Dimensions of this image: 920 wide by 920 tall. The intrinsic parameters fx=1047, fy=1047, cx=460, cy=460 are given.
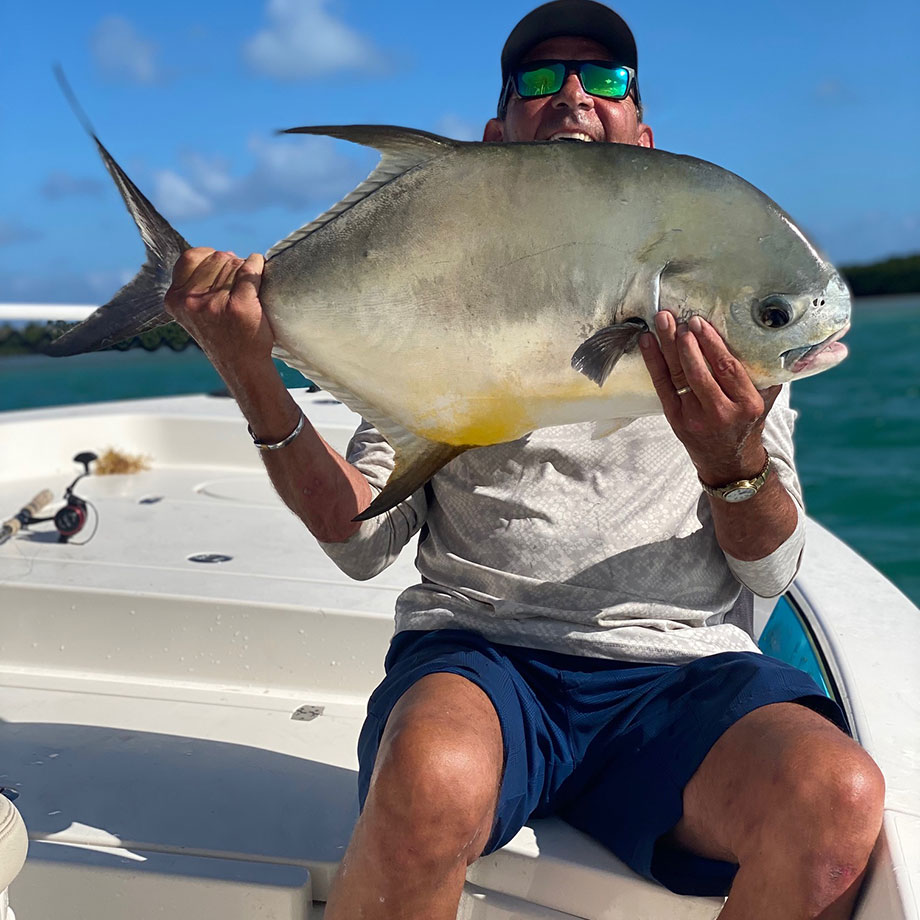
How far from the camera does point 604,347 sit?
1365mm

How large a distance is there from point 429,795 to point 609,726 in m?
0.40

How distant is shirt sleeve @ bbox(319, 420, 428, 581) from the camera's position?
1872 millimetres

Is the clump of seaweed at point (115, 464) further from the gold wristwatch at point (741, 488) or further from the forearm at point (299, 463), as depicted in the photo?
the gold wristwatch at point (741, 488)

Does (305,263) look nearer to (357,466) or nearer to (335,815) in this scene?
(357,466)

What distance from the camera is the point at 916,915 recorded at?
4.47 feet

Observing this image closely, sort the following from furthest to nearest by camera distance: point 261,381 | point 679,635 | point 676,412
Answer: point 679,635 → point 261,381 → point 676,412

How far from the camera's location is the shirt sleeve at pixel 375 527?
1.87 m

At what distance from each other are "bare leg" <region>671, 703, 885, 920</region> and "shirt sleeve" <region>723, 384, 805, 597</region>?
29 cm

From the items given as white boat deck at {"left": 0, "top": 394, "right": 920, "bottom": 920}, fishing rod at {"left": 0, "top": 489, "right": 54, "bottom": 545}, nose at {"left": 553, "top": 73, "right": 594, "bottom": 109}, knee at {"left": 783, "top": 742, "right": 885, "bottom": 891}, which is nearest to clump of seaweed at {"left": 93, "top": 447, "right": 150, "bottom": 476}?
white boat deck at {"left": 0, "top": 394, "right": 920, "bottom": 920}

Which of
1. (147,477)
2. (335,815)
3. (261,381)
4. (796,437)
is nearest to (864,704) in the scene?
(335,815)

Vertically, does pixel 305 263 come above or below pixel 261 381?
above

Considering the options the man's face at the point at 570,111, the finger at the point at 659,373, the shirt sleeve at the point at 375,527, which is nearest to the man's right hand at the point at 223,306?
the shirt sleeve at the point at 375,527

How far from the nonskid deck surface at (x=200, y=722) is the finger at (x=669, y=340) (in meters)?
0.80

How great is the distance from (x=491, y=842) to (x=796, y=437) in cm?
1824
